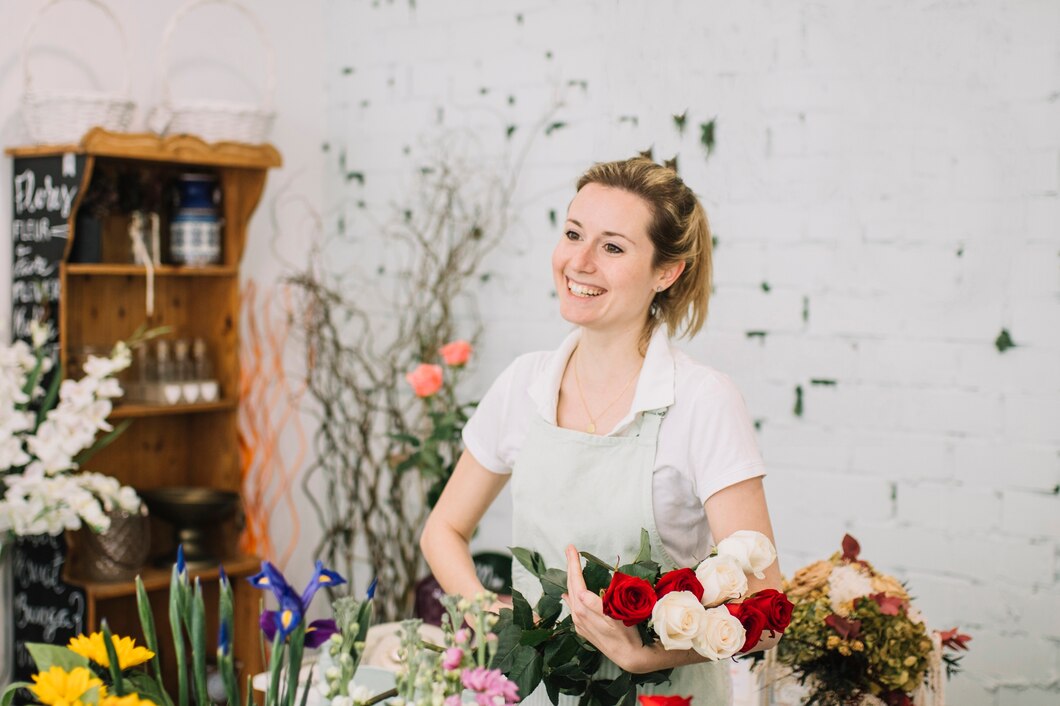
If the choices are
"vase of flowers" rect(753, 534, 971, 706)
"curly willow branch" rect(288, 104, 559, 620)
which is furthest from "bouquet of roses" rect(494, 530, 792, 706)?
"curly willow branch" rect(288, 104, 559, 620)

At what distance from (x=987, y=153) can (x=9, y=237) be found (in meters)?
2.53

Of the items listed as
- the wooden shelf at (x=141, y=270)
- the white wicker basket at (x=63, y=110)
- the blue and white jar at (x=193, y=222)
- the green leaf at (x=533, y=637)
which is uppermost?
the white wicker basket at (x=63, y=110)

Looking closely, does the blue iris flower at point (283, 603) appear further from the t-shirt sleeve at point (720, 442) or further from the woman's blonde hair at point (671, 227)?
the woman's blonde hair at point (671, 227)

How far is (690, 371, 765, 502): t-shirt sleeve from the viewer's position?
1690 mm

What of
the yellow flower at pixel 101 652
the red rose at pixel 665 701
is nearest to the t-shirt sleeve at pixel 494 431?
the yellow flower at pixel 101 652

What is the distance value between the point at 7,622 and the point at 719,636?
253cm

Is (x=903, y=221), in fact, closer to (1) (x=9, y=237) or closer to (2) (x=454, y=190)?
(2) (x=454, y=190)

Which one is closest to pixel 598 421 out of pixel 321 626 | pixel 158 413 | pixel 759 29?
pixel 321 626

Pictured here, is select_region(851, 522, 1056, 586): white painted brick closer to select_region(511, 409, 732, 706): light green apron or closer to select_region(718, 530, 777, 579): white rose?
select_region(511, 409, 732, 706): light green apron

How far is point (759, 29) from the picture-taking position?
283 cm

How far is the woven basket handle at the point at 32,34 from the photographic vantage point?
2988 millimetres

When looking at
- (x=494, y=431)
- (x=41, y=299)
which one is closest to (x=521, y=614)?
(x=494, y=431)

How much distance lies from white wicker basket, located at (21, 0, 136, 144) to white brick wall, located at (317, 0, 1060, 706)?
1303mm

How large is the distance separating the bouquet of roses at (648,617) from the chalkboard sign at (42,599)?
1.91 meters
